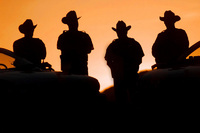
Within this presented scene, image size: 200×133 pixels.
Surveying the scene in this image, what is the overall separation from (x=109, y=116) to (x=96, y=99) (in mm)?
2276

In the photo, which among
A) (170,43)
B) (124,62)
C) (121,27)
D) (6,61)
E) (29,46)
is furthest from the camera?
(121,27)

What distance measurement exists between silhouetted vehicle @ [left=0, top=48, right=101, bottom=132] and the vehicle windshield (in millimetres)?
332

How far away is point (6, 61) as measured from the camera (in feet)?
14.9

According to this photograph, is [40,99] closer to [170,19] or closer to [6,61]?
[6,61]

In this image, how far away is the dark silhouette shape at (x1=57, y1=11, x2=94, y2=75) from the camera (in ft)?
25.2

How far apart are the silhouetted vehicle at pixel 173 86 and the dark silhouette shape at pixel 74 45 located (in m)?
3.29

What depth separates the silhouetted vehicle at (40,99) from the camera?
333cm

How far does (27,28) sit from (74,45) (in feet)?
3.90

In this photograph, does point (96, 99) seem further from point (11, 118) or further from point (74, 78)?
point (11, 118)

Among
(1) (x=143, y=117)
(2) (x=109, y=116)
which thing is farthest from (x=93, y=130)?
(2) (x=109, y=116)

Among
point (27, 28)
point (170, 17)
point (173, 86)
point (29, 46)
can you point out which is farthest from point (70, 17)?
point (173, 86)

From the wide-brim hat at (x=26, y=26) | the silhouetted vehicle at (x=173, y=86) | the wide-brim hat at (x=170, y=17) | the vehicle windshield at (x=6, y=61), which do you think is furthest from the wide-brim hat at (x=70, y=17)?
the silhouetted vehicle at (x=173, y=86)

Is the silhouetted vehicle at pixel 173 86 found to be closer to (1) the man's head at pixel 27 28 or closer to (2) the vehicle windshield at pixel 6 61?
(2) the vehicle windshield at pixel 6 61

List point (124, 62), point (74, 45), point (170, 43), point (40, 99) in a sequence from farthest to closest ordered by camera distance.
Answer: point (124, 62), point (74, 45), point (170, 43), point (40, 99)
